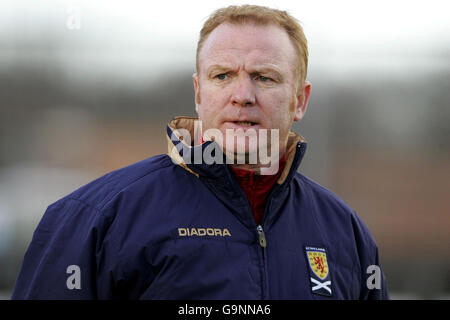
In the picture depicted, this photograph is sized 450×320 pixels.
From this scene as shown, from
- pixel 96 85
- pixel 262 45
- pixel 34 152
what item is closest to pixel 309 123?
pixel 96 85

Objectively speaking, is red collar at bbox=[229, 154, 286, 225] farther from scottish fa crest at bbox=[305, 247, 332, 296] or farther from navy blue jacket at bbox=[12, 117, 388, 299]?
scottish fa crest at bbox=[305, 247, 332, 296]

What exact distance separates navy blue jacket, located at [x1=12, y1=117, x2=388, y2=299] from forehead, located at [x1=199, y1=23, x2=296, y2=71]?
10.7 inches

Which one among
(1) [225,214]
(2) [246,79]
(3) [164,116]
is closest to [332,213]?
(1) [225,214]

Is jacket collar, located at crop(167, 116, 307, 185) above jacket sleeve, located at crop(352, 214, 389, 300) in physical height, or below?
above

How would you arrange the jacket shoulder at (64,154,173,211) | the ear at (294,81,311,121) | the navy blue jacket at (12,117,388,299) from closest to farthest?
the navy blue jacket at (12,117,388,299) < the jacket shoulder at (64,154,173,211) < the ear at (294,81,311,121)

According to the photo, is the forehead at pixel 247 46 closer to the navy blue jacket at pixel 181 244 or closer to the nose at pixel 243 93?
the nose at pixel 243 93

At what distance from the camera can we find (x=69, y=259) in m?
1.31

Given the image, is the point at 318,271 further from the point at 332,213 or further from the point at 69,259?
the point at 69,259

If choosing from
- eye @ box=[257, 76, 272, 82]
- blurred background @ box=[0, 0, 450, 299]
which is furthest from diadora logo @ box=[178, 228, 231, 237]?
blurred background @ box=[0, 0, 450, 299]

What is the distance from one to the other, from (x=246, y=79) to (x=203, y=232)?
0.49 meters

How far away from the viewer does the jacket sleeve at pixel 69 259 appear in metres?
1.29

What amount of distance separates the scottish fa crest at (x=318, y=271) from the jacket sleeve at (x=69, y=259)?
553mm

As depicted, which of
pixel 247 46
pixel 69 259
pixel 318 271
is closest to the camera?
pixel 69 259

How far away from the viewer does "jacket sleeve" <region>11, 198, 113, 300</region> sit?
50.9 inches
